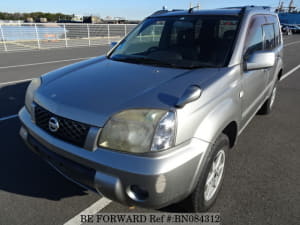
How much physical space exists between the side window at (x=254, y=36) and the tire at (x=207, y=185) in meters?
1.10

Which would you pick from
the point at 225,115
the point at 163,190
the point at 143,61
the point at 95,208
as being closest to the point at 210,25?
the point at 143,61

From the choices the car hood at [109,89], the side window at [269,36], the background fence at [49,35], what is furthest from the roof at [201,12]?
the background fence at [49,35]

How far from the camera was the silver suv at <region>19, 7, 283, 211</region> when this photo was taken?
65.9 inches

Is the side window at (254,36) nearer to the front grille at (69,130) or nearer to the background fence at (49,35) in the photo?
the front grille at (69,130)

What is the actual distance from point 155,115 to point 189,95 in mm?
303

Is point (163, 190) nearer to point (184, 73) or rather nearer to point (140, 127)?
point (140, 127)

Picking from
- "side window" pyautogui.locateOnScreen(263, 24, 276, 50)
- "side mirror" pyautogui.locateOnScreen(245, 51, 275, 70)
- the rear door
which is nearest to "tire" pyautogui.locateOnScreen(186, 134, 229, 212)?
the rear door

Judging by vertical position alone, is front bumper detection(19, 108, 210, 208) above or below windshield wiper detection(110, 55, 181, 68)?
below

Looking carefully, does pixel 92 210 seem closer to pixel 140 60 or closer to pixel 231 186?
→ pixel 231 186

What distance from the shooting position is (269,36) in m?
3.60

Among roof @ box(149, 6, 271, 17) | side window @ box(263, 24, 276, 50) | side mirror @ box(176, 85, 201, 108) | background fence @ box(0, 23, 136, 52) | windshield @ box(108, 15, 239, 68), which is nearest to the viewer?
side mirror @ box(176, 85, 201, 108)

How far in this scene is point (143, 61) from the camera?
2.71 m

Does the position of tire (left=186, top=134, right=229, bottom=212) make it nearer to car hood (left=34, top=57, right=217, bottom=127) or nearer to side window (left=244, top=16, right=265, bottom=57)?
car hood (left=34, top=57, right=217, bottom=127)

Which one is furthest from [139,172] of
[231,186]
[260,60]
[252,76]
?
[252,76]
